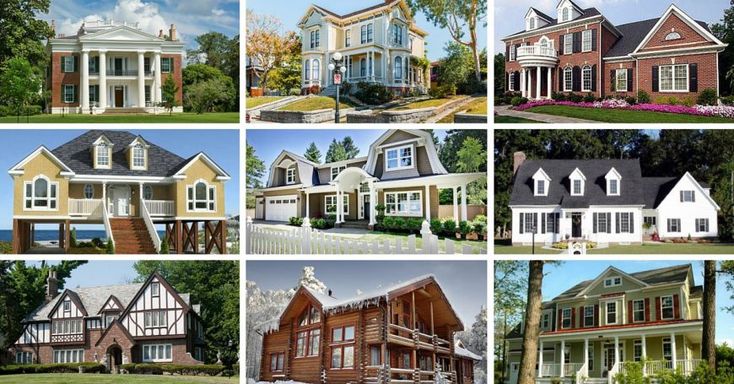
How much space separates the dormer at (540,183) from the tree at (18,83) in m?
6.31

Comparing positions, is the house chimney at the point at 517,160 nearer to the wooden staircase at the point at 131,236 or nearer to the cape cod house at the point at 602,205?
the cape cod house at the point at 602,205

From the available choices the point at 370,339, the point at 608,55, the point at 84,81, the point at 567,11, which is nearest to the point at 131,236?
A: the point at 84,81

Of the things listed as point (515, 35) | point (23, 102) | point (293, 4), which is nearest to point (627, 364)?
point (515, 35)

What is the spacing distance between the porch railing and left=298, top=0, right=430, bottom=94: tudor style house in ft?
7.29

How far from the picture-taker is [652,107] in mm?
9352

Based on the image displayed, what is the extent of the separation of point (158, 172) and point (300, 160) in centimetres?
178

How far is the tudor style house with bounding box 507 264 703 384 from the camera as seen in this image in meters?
9.00

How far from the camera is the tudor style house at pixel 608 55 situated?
30.2 feet

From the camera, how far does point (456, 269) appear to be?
29.6 ft

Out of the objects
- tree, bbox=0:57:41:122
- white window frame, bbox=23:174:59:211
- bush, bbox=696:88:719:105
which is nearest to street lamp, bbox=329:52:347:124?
white window frame, bbox=23:174:59:211

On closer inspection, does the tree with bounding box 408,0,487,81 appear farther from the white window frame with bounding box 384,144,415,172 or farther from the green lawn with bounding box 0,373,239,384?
the green lawn with bounding box 0,373,239,384

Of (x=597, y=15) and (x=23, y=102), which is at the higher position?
(x=597, y=15)

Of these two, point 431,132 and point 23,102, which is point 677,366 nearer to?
point 431,132

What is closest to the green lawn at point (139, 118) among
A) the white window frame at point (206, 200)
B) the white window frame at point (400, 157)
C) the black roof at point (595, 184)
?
the white window frame at point (206, 200)
